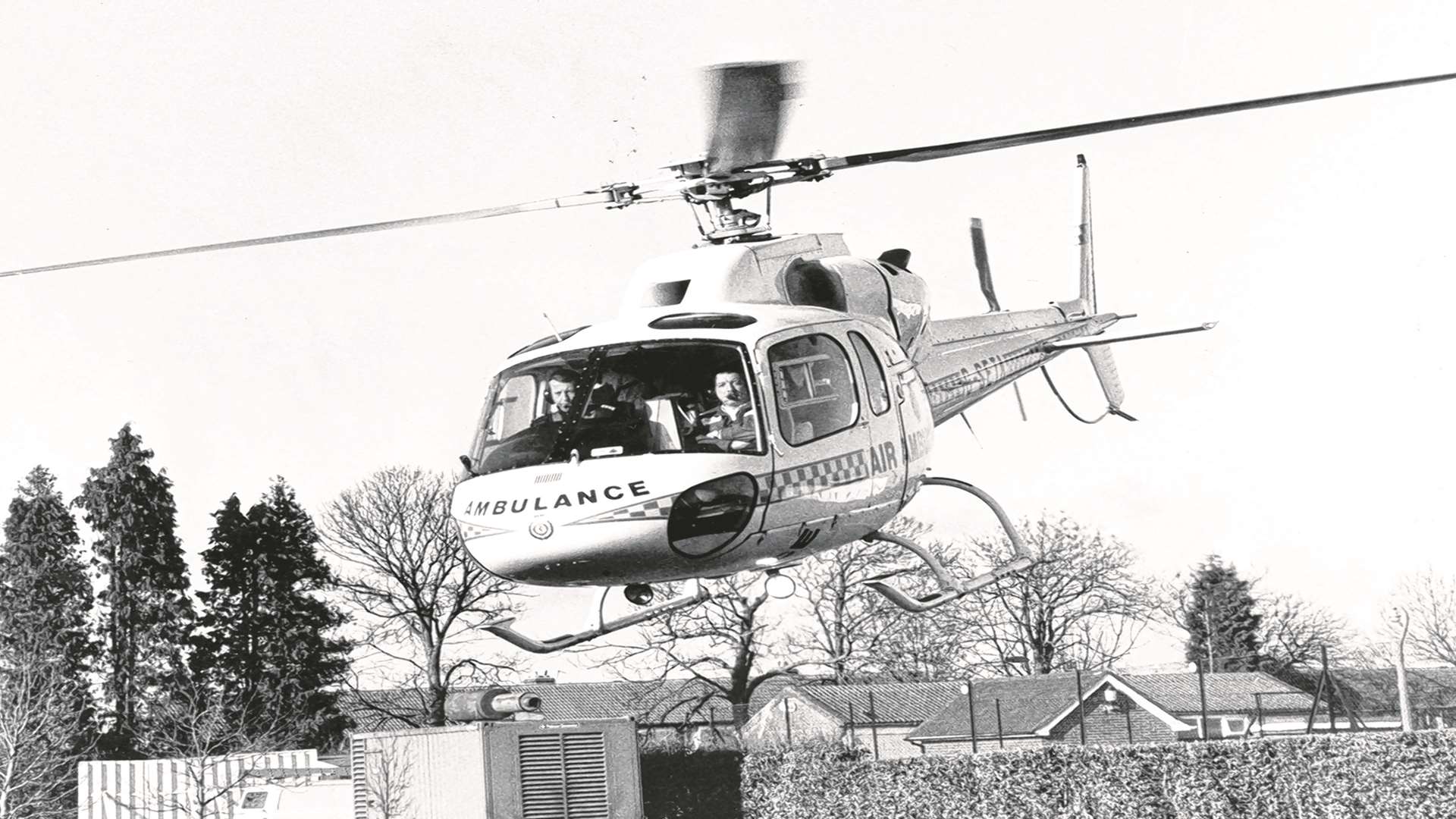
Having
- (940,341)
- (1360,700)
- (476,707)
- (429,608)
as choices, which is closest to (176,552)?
(429,608)

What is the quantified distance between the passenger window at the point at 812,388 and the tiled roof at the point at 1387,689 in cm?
2133

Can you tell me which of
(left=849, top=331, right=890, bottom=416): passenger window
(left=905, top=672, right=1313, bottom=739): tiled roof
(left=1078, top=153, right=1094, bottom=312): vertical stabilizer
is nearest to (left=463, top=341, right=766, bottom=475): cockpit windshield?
(left=849, top=331, right=890, bottom=416): passenger window

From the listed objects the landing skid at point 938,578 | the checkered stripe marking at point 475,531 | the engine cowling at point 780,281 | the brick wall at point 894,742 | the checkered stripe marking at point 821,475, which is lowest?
the brick wall at point 894,742

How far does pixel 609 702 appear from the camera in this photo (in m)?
79.4

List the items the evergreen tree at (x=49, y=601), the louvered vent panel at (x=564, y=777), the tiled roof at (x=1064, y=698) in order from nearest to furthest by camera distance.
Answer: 1. the louvered vent panel at (x=564, y=777)
2. the tiled roof at (x=1064, y=698)
3. the evergreen tree at (x=49, y=601)

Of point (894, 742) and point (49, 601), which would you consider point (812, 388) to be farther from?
point (894, 742)

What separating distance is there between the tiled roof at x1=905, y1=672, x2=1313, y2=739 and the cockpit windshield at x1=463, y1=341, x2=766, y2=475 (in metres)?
27.0

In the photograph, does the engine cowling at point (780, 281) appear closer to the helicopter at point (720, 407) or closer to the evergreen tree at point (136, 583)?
the helicopter at point (720, 407)

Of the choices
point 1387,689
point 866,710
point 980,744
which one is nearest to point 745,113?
point 1387,689

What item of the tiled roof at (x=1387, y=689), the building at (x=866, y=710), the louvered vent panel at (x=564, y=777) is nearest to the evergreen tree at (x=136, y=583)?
the building at (x=866, y=710)

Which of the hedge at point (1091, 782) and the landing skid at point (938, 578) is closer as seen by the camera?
the landing skid at point (938, 578)

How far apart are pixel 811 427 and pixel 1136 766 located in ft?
39.5

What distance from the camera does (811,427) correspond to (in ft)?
44.3

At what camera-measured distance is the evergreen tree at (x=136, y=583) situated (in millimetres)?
47281
